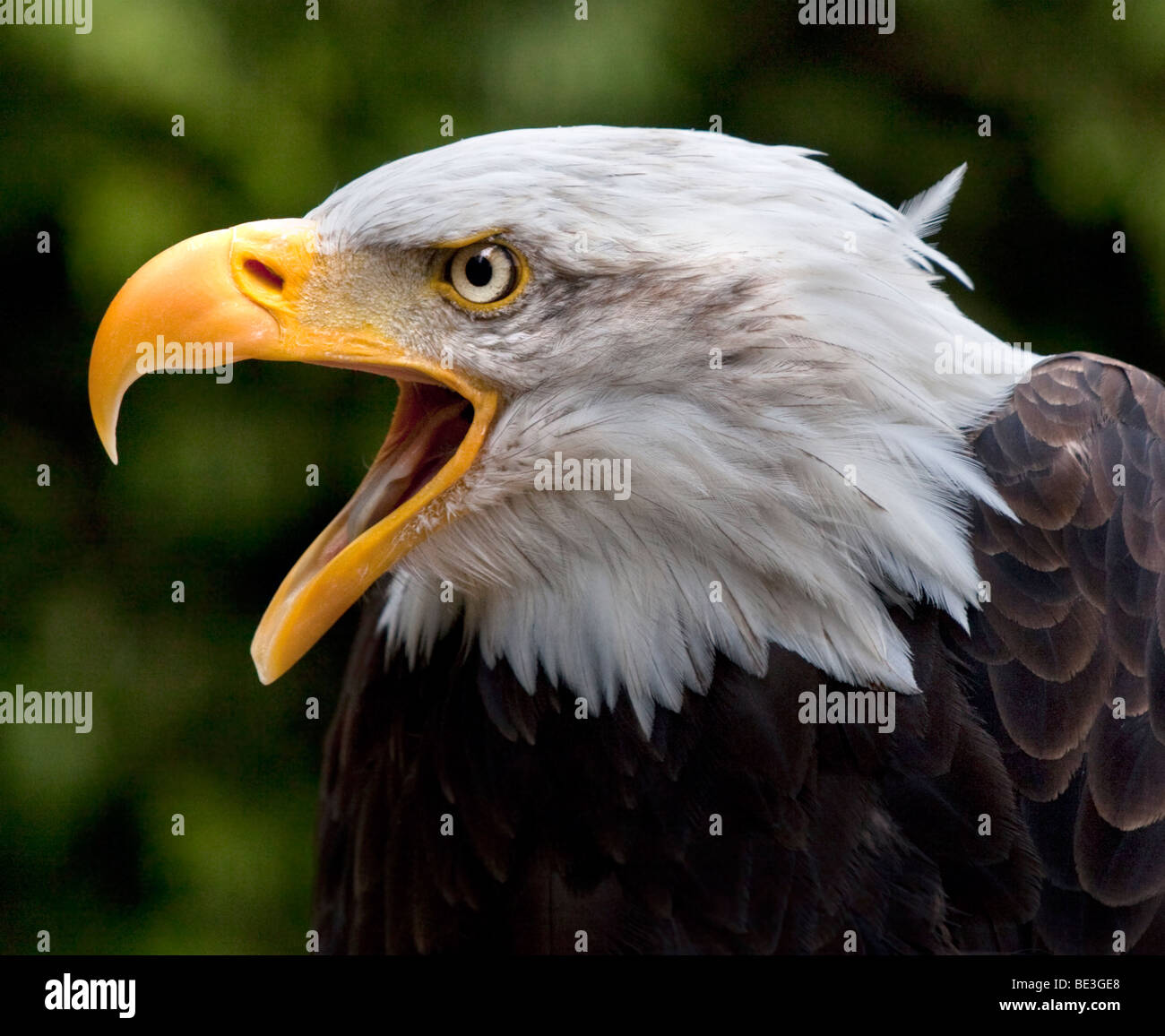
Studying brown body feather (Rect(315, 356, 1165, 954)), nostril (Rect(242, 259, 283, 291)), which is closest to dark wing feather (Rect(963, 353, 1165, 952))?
brown body feather (Rect(315, 356, 1165, 954))

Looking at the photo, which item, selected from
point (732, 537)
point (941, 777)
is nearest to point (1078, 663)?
point (941, 777)

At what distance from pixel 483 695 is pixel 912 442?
2.32 feet

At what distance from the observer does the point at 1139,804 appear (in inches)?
66.1

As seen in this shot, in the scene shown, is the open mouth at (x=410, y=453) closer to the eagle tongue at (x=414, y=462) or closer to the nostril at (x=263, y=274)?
the eagle tongue at (x=414, y=462)

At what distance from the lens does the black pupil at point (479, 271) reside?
1597 millimetres

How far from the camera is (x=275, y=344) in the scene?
1644 millimetres

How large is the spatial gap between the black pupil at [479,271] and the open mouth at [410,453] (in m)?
0.20

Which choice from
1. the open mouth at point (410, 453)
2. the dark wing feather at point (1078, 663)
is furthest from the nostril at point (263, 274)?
the dark wing feather at point (1078, 663)

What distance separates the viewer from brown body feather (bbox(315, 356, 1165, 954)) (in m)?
1.68

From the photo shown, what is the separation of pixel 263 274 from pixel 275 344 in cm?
10

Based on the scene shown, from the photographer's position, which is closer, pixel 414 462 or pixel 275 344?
pixel 275 344

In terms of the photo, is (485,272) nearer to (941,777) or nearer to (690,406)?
(690,406)
